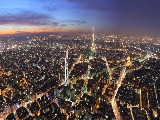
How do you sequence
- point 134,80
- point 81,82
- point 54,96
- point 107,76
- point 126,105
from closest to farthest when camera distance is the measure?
1. point 126,105
2. point 54,96
3. point 81,82
4. point 134,80
5. point 107,76

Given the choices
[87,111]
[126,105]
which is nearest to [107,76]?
[126,105]

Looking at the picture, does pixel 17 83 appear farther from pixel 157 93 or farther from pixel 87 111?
pixel 157 93

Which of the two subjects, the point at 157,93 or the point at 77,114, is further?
the point at 157,93

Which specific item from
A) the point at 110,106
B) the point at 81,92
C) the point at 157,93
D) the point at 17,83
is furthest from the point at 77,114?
the point at 17,83

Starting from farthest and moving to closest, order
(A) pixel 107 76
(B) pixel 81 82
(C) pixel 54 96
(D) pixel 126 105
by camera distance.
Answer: (A) pixel 107 76, (B) pixel 81 82, (C) pixel 54 96, (D) pixel 126 105

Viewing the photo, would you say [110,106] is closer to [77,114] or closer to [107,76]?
[77,114]

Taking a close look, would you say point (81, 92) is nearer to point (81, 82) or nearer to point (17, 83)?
point (81, 82)

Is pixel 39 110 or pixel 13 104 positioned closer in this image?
pixel 39 110

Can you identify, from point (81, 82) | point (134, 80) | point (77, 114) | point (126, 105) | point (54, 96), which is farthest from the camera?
point (134, 80)

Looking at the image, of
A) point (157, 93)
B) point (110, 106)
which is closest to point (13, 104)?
point (110, 106)
